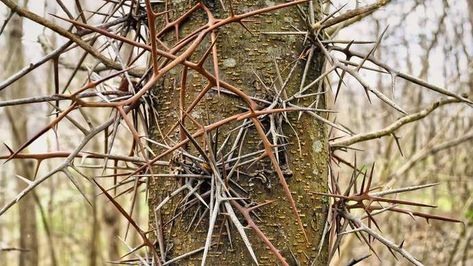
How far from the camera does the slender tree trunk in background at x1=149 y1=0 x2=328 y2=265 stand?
0.93 meters

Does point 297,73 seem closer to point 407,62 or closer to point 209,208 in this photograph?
point 209,208

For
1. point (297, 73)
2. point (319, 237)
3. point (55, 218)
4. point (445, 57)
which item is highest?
Answer: point (445, 57)

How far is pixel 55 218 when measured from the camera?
7.43m

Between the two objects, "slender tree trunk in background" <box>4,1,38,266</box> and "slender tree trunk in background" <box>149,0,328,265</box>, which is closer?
"slender tree trunk in background" <box>149,0,328,265</box>

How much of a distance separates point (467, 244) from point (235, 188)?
125 inches

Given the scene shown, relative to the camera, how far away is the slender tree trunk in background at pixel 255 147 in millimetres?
927

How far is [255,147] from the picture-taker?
0.94 m

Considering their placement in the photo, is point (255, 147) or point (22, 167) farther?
point (22, 167)

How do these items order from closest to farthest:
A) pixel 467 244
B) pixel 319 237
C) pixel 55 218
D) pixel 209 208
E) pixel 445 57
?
pixel 209 208 < pixel 319 237 < pixel 467 244 < pixel 445 57 < pixel 55 218

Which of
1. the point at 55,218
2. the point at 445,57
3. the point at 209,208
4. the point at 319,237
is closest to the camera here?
the point at 209,208

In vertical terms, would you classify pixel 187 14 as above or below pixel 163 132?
above

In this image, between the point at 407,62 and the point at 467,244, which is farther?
the point at 407,62

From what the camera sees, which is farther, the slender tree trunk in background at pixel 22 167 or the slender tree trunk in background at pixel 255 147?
the slender tree trunk in background at pixel 22 167

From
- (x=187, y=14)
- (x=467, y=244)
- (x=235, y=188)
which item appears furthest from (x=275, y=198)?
(x=467, y=244)
